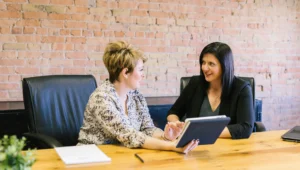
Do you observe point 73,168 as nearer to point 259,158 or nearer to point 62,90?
point 259,158

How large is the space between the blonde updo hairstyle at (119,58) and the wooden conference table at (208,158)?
0.40 metres

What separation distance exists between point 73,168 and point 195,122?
53 centimetres

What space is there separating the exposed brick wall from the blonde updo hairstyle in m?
1.36

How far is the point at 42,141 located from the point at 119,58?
2.08 feet

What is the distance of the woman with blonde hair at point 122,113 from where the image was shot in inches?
74.8

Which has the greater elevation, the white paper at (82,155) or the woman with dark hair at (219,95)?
the woman with dark hair at (219,95)

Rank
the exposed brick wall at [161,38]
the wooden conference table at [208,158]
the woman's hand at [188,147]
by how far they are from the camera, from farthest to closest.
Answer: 1. the exposed brick wall at [161,38]
2. the woman's hand at [188,147]
3. the wooden conference table at [208,158]

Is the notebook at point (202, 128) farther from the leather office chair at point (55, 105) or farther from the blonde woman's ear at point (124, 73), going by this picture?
the leather office chair at point (55, 105)

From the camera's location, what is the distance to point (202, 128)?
174 centimetres

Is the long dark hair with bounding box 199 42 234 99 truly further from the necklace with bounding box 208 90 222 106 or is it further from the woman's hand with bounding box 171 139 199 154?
the woman's hand with bounding box 171 139 199 154

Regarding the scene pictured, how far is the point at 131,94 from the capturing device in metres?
2.27

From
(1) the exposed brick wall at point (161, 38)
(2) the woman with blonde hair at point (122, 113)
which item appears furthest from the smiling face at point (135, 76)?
(1) the exposed brick wall at point (161, 38)

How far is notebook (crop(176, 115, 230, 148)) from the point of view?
1685mm

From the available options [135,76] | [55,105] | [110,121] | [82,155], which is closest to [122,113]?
[110,121]
